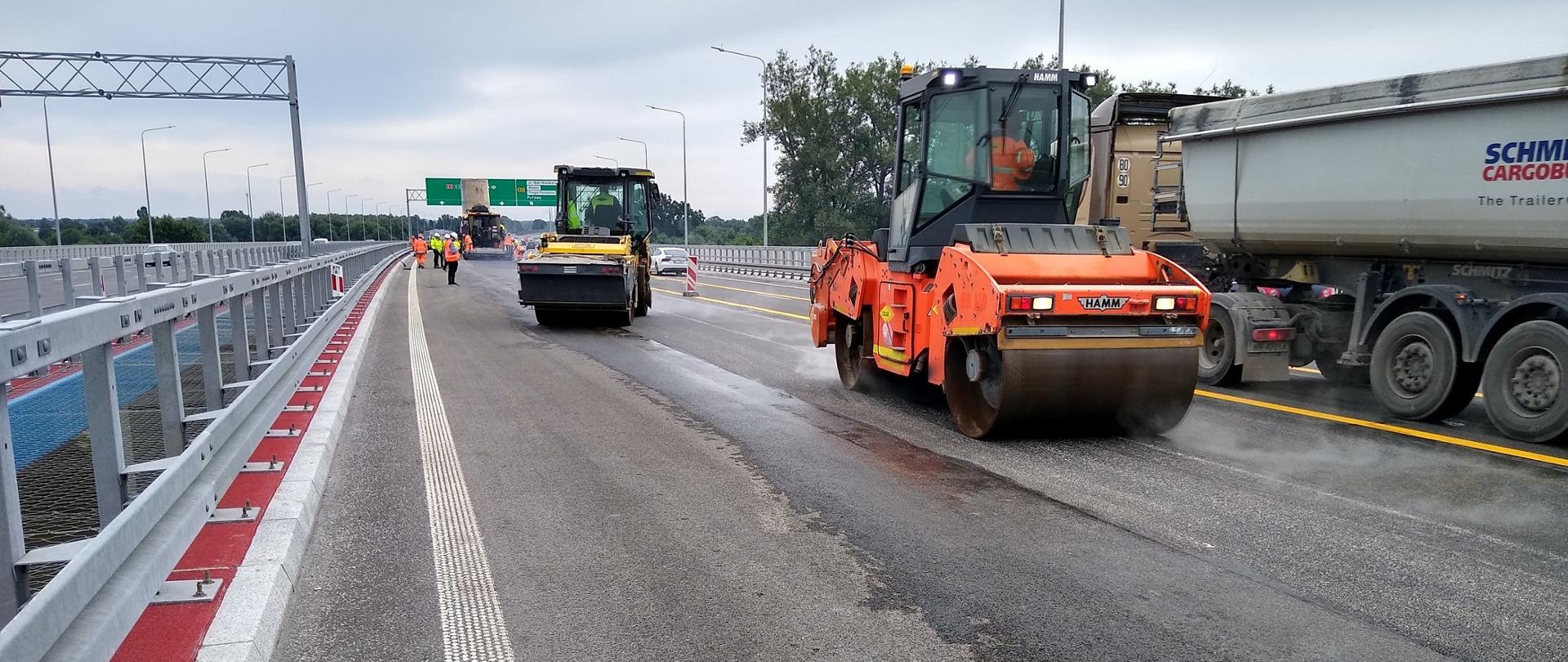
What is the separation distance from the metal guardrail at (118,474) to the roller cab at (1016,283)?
15.7 ft

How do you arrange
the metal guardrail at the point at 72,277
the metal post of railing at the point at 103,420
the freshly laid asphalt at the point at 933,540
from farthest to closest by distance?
the metal guardrail at the point at 72,277
the freshly laid asphalt at the point at 933,540
the metal post of railing at the point at 103,420

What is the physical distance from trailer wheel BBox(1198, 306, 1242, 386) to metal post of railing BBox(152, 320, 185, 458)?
337 inches

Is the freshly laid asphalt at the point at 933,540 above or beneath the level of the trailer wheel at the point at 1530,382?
beneath

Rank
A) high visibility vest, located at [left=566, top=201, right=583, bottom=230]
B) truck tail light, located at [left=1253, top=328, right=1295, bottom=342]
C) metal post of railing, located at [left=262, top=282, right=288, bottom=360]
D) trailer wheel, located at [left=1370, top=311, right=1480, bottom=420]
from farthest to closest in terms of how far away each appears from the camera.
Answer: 1. high visibility vest, located at [left=566, top=201, right=583, bottom=230]
2. truck tail light, located at [left=1253, top=328, right=1295, bottom=342]
3. metal post of railing, located at [left=262, top=282, right=288, bottom=360]
4. trailer wheel, located at [left=1370, top=311, right=1480, bottom=420]

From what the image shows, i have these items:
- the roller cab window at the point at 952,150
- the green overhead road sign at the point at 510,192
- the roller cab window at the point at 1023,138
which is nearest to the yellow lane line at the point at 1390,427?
the roller cab window at the point at 1023,138

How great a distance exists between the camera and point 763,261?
4494 centimetres

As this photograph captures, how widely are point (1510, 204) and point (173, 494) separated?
8.47m

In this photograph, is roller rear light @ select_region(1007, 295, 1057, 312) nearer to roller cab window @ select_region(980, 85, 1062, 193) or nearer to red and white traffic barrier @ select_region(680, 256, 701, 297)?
roller cab window @ select_region(980, 85, 1062, 193)

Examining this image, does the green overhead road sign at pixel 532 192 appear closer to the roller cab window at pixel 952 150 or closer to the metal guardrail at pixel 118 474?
the roller cab window at pixel 952 150

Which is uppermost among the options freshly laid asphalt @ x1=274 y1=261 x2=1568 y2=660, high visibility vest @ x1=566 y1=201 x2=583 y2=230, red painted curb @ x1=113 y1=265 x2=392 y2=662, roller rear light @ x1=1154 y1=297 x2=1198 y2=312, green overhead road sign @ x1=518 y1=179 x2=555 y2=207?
green overhead road sign @ x1=518 y1=179 x2=555 y2=207

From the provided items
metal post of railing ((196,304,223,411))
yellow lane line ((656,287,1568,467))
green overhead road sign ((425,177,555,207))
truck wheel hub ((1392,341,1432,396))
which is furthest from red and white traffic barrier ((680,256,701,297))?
green overhead road sign ((425,177,555,207))

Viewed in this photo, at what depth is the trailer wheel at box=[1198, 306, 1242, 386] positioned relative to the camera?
984 cm

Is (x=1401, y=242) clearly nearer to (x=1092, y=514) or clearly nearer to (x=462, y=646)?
(x=1092, y=514)

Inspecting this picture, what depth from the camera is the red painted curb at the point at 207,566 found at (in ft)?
11.3
